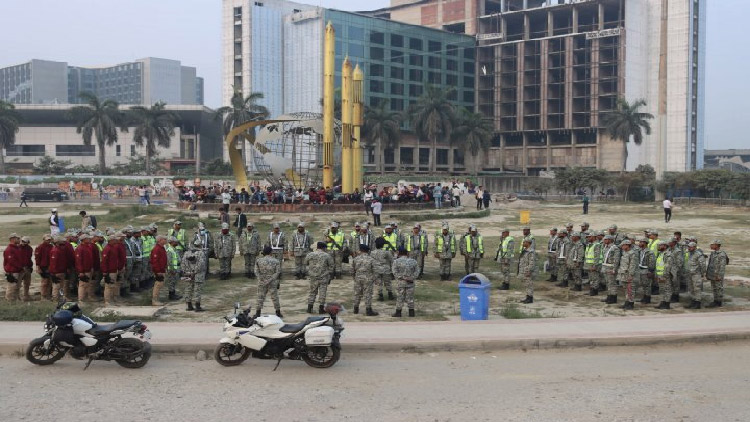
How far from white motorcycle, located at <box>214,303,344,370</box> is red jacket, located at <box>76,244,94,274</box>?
20.3 ft

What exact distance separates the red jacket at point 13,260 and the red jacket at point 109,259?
1803 mm

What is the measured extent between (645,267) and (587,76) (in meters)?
97.6

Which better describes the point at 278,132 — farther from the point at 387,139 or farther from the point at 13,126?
the point at 13,126

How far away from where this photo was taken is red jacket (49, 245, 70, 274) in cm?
1532

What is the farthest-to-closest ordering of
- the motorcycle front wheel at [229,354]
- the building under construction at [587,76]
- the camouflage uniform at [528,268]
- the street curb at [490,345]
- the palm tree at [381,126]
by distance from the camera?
1. the building under construction at [587,76]
2. the palm tree at [381,126]
3. the camouflage uniform at [528,268]
4. the street curb at [490,345]
5. the motorcycle front wheel at [229,354]

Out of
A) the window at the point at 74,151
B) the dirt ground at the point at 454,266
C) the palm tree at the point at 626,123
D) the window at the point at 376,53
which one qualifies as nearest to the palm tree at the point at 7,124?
the window at the point at 74,151

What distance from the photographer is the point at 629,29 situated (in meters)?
104

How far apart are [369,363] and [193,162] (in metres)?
103

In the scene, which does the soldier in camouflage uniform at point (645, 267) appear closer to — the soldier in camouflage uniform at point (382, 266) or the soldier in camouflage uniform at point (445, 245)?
the soldier in camouflage uniform at point (445, 245)

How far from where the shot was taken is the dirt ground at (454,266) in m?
15.6

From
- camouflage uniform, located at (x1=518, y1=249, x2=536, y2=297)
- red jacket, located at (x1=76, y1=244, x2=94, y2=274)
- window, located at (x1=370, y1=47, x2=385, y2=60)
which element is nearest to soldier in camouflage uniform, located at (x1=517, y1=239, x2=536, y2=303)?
camouflage uniform, located at (x1=518, y1=249, x2=536, y2=297)

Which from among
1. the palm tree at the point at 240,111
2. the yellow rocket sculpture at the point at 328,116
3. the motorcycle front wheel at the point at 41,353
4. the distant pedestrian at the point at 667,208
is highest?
the palm tree at the point at 240,111

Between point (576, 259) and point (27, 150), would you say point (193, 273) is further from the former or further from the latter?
point (27, 150)

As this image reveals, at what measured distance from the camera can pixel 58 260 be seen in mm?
15344
